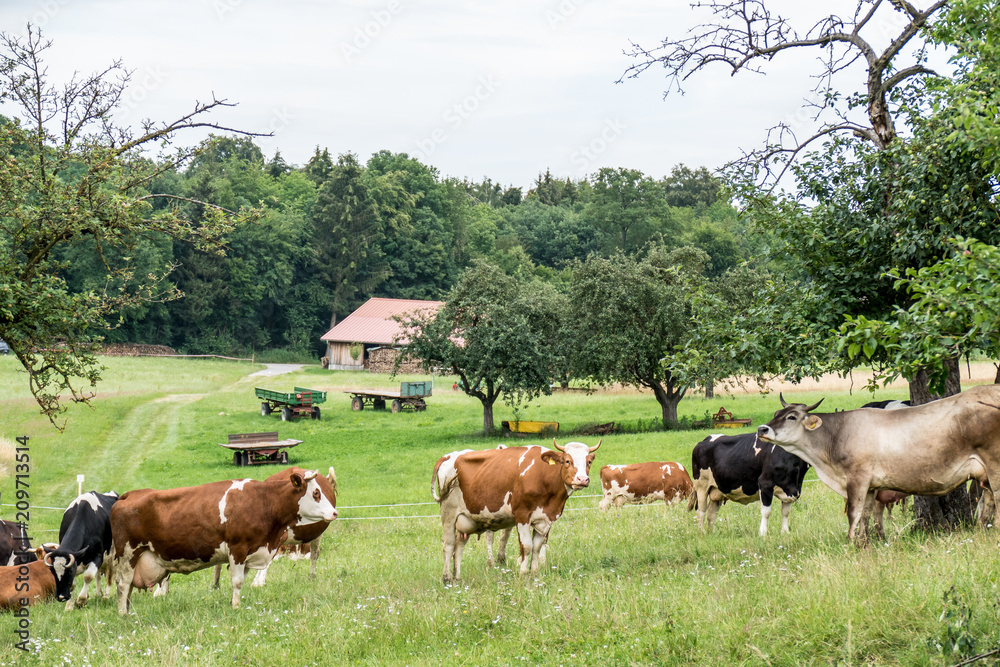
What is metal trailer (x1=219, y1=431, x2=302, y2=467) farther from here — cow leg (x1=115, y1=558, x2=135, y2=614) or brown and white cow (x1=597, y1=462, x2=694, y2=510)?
cow leg (x1=115, y1=558, x2=135, y2=614)

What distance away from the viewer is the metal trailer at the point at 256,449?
30453 millimetres

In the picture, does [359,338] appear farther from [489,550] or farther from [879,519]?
[879,519]

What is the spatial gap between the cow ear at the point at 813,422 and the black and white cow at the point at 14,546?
10.5 m

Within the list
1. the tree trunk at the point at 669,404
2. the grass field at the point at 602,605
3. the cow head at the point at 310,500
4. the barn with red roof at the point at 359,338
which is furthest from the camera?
the barn with red roof at the point at 359,338

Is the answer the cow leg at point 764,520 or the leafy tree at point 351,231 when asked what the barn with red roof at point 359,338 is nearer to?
the leafy tree at point 351,231

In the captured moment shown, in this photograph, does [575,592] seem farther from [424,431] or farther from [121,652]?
[424,431]

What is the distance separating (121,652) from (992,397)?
342 inches

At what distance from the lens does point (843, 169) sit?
1138 cm

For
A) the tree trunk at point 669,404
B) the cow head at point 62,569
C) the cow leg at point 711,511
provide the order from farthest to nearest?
the tree trunk at point 669,404, the cow leg at point 711,511, the cow head at point 62,569

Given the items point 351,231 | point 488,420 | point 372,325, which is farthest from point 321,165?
point 488,420

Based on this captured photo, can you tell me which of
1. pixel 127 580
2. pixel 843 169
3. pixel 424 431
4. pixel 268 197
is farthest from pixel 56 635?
pixel 268 197

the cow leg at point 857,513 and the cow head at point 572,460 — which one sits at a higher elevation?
the cow head at point 572,460

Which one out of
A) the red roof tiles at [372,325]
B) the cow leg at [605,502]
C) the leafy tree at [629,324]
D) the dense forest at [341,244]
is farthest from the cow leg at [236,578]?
the dense forest at [341,244]

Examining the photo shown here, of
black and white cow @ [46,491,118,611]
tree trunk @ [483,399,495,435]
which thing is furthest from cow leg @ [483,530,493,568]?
tree trunk @ [483,399,495,435]
